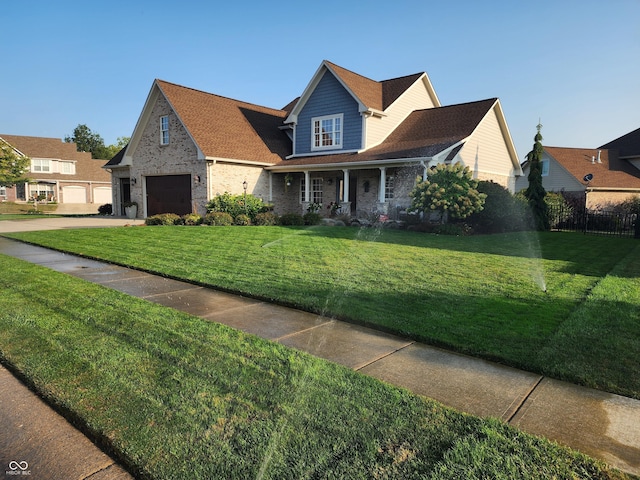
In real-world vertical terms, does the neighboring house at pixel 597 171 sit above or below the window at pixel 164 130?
below

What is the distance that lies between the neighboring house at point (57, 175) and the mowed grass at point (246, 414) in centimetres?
5018

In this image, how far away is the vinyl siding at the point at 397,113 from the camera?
875 inches

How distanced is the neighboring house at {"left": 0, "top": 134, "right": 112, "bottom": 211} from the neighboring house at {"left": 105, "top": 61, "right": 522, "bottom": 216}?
27.7 m

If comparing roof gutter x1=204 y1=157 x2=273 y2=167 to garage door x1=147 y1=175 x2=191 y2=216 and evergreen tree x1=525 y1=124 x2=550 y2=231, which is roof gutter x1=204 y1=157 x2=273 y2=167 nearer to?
garage door x1=147 y1=175 x2=191 y2=216

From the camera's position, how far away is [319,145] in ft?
78.9

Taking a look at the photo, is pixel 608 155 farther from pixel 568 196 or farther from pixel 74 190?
pixel 74 190

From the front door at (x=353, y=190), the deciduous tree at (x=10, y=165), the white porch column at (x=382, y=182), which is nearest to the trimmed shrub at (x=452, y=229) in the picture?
the white porch column at (x=382, y=182)

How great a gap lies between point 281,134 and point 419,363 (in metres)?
25.1

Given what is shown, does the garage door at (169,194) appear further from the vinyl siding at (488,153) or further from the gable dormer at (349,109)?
the vinyl siding at (488,153)

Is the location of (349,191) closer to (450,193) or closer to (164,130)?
(450,193)

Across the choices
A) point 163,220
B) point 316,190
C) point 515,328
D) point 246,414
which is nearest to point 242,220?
point 163,220

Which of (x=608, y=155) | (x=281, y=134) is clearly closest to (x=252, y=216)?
(x=281, y=134)

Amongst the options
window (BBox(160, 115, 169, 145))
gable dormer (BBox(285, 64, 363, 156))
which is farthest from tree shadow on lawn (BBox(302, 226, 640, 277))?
window (BBox(160, 115, 169, 145))

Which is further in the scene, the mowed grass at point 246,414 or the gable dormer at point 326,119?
the gable dormer at point 326,119
